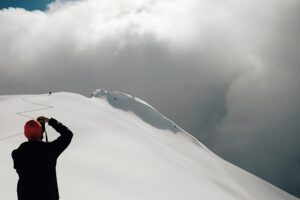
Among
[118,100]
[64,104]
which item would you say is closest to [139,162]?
[64,104]

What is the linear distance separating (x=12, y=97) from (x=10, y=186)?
35.5m

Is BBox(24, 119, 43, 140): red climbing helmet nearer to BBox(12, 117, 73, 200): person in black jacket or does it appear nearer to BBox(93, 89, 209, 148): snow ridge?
BBox(12, 117, 73, 200): person in black jacket

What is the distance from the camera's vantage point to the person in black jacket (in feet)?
21.1

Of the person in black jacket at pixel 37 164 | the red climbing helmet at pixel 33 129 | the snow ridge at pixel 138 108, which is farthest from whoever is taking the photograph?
the snow ridge at pixel 138 108

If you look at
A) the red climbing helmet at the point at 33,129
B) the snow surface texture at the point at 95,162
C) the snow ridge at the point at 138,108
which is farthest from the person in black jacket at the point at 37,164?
the snow ridge at the point at 138,108

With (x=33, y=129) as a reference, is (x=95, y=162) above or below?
above

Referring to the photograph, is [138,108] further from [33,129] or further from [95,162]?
[33,129]

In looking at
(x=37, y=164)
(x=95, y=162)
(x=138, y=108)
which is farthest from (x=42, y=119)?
(x=138, y=108)

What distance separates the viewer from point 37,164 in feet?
21.3

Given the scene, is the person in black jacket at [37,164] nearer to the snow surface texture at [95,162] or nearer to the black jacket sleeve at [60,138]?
the black jacket sleeve at [60,138]

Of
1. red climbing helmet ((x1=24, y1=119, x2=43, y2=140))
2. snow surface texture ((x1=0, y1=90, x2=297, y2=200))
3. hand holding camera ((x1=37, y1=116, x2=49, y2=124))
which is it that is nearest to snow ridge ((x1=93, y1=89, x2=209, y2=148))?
snow surface texture ((x1=0, y1=90, x2=297, y2=200))

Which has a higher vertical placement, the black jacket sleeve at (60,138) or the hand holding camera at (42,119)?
the hand holding camera at (42,119)

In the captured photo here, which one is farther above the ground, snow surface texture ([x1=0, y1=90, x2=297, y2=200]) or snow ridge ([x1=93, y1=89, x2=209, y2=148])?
snow ridge ([x1=93, y1=89, x2=209, y2=148])

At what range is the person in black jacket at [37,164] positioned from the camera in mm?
6430
